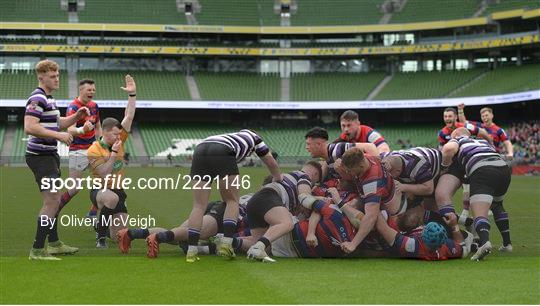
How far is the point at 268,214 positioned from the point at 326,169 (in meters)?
1.17

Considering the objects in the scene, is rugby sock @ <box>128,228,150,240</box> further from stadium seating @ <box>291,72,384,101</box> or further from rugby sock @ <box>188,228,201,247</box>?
stadium seating @ <box>291,72,384,101</box>

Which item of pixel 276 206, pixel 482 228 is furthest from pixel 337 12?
pixel 276 206

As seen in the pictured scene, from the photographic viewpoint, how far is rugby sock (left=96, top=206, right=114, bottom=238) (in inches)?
358

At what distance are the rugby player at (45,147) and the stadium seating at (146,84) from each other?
45684 millimetres

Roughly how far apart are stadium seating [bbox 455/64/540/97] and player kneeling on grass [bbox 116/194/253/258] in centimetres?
4212

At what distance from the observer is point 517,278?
6.75 meters

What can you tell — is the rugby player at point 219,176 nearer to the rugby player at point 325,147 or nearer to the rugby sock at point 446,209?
the rugby player at point 325,147

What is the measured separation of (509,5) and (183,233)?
4884 cm

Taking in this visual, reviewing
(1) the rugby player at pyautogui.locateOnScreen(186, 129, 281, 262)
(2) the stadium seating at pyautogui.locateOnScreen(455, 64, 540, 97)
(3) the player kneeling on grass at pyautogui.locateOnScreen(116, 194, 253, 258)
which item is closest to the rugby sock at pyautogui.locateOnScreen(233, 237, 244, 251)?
(3) the player kneeling on grass at pyautogui.locateOnScreen(116, 194, 253, 258)

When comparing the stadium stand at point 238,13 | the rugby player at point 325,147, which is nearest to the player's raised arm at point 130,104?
the rugby player at point 325,147

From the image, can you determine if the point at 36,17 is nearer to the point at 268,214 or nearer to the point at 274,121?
the point at 274,121

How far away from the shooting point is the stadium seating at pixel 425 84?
53.7 m

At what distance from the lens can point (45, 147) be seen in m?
8.07

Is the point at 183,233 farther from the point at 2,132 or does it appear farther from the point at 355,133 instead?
the point at 2,132
